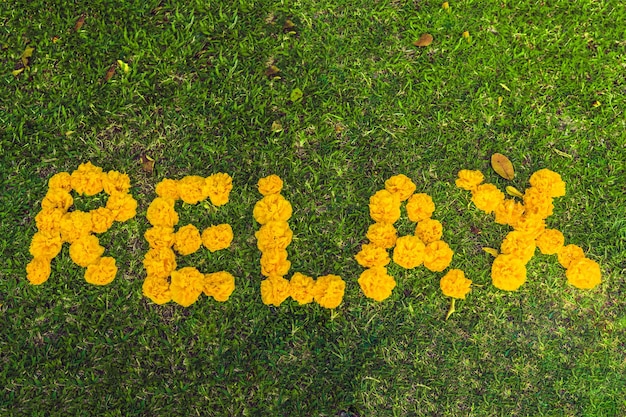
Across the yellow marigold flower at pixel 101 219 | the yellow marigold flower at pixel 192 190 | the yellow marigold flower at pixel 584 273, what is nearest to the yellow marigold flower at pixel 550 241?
the yellow marigold flower at pixel 584 273

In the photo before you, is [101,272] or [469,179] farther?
[469,179]

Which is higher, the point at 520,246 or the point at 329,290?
the point at 520,246

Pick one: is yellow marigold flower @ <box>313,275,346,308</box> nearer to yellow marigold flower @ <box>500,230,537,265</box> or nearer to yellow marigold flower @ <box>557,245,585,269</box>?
yellow marigold flower @ <box>500,230,537,265</box>

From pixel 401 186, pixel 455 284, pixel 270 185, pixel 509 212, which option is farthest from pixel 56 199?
pixel 509 212

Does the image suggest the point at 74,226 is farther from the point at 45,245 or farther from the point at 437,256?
the point at 437,256

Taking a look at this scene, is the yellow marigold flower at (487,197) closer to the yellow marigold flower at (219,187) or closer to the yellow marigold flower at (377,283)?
the yellow marigold flower at (377,283)
